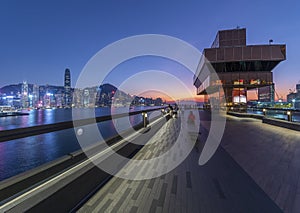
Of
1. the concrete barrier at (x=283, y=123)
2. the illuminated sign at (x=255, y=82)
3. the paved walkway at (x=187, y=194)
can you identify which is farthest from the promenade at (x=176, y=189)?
the illuminated sign at (x=255, y=82)

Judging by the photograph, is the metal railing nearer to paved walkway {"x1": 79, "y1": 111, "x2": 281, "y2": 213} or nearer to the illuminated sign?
paved walkway {"x1": 79, "y1": 111, "x2": 281, "y2": 213}

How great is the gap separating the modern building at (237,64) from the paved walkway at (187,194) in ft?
83.2

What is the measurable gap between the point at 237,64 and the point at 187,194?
27.7 metres

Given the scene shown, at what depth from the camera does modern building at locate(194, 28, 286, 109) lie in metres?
23.9

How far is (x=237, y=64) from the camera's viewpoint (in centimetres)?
2522

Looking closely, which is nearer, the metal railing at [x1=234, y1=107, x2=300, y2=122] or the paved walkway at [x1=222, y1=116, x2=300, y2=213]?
the paved walkway at [x1=222, y1=116, x2=300, y2=213]

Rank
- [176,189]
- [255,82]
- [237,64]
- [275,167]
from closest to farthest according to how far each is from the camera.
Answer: [176,189], [275,167], [237,64], [255,82]

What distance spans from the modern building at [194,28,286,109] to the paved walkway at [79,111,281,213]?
25.3 meters

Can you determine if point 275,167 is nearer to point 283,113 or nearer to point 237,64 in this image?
point 283,113

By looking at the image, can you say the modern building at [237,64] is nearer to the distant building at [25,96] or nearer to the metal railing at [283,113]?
the metal railing at [283,113]

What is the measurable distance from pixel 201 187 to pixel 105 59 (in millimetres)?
5638

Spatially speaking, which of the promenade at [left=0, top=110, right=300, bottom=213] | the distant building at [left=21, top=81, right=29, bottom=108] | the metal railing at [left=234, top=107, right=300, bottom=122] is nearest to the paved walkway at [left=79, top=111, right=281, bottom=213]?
the promenade at [left=0, top=110, right=300, bottom=213]

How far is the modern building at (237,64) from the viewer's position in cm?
2389

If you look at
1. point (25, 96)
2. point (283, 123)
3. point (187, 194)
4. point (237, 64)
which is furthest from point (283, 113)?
point (25, 96)
